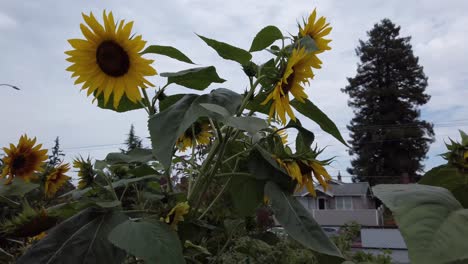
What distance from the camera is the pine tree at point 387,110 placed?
21344 mm

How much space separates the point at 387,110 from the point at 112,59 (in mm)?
23539

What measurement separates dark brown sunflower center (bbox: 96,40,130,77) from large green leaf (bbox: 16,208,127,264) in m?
0.25

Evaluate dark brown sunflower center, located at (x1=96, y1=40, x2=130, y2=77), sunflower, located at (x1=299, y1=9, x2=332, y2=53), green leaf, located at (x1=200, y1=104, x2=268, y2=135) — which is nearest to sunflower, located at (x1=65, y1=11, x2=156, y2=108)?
dark brown sunflower center, located at (x1=96, y1=40, x2=130, y2=77)

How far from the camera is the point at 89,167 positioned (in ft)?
2.28

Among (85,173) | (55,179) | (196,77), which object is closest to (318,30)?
(196,77)

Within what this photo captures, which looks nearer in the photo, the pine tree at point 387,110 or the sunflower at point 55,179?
the sunflower at point 55,179

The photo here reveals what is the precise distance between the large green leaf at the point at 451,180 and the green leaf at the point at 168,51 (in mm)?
418

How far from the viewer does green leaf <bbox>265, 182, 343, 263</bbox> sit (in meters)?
0.54

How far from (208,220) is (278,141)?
226mm

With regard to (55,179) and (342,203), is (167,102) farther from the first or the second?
(342,203)

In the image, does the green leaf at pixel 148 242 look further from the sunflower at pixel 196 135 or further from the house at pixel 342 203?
the house at pixel 342 203

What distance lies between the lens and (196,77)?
2.28ft

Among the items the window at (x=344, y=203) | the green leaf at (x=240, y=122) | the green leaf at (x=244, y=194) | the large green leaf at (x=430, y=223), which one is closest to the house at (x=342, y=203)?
the window at (x=344, y=203)

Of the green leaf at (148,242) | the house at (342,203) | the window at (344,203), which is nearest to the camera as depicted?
the green leaf at (148,242)
